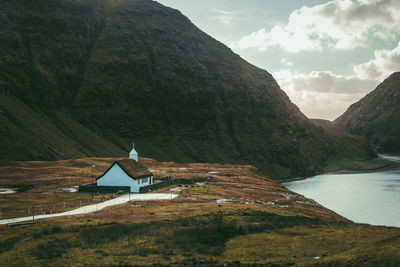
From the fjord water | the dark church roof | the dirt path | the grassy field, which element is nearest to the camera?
the grassy field

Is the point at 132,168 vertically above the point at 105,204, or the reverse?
the point at 132,168

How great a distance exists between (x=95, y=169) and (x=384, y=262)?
10444cm

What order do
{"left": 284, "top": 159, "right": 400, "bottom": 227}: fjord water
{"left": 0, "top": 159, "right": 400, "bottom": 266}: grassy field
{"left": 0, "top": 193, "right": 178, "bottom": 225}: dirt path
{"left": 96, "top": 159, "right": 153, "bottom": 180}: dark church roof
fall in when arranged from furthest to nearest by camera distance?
{"left": 284, "top": 159, "right": 400, "bottom": 227}: fjord water < {"left": 96, "top": 159, "right": 153, "bottom": 180}: dark church roof < {"left": 0, "top": 193, "right": 178, "bottom": 225}: dirt path < {"left": 0, "top": 159, "right": 400, "bottom": 266}: grassy field

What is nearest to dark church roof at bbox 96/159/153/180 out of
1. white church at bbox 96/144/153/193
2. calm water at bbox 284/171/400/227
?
white church at bbox 96/144/153/193

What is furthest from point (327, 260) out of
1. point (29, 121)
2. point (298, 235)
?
point (29, 121)

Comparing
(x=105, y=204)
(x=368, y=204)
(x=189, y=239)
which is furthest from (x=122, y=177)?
(x=368, y=204)

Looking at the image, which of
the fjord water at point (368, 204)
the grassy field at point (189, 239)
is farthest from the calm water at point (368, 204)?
the grassy field at point (189, 239)

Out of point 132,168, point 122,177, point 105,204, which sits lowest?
point 105,204

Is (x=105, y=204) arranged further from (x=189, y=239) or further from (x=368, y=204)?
(x=368, y=204)

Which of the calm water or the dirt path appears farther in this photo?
the calm water

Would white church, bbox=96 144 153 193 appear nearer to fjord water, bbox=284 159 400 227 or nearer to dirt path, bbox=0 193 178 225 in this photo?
dirt path, bbox=0 193 178 225

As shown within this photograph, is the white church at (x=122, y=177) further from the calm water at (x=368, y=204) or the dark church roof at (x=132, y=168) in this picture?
the calm water at (x=368, y=204)

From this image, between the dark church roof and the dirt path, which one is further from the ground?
the dark church roof

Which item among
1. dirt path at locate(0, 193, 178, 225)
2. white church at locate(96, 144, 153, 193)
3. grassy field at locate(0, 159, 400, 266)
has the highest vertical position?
white church at locate(96, 144, 153, 193)
